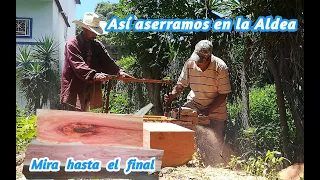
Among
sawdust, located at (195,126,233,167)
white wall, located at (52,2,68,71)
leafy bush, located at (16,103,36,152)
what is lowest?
sawdust, located at (195,126,233,167)

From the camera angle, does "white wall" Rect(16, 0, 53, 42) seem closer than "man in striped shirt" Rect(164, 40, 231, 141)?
Yes

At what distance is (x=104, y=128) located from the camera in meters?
3.63

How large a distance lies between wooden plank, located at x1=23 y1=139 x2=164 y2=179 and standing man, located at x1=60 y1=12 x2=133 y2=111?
395 mm

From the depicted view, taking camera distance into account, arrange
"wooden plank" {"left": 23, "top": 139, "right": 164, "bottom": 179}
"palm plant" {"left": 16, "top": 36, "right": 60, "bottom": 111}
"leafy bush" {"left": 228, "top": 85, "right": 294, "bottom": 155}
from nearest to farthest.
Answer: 1. "wooden plank" {"left": 23, "top": 139, "right": 164, "bottom": 179}
2. "palm plant" {"left": 16, "top": 36, "right": 60, "bottom": 111}
3. "leafy bush" {"left": 228, "top": 85, "right": 294, "bottom": 155}

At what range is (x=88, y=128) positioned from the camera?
11.8ft

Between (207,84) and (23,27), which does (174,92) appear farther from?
(23,27)

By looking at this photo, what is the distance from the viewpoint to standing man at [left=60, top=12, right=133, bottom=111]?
379cm

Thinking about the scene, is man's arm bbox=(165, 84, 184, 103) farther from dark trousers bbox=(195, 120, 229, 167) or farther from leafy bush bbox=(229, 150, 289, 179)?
leafy bush bbox=(229, 150, 289, 179)

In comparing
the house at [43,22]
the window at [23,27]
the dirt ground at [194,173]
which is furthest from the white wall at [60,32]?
the dirt ground at [194,173]

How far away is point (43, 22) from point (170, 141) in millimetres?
1540

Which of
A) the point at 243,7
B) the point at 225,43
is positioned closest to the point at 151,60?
the point at 225,43

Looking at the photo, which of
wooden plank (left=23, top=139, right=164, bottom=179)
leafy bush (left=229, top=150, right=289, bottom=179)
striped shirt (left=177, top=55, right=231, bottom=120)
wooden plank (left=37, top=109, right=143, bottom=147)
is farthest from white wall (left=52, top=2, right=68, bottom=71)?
leafy bush (left=229, top=150, right=289, bottom=179)

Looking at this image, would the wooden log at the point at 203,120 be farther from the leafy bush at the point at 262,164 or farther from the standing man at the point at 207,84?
the leafy bush at the point at 262,164
